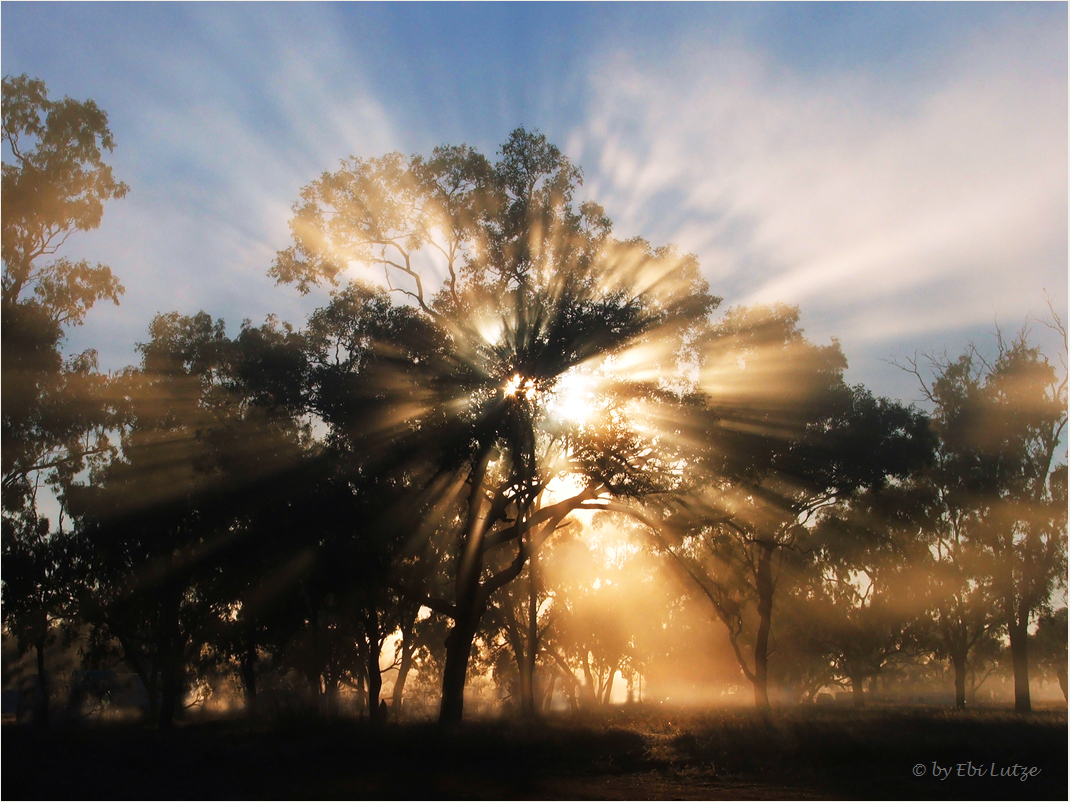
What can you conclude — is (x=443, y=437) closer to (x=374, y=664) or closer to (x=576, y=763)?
(x=576, y=763)

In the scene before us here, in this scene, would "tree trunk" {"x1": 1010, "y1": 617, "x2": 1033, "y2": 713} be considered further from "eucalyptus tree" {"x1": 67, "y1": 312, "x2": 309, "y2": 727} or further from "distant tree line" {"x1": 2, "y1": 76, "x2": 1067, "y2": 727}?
"eucalyptus tree" {"x1": 67, "y1": 312, "x2": 309, "y2": 727}

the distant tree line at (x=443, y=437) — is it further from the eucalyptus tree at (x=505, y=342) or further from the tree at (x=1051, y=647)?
the tree at (x=1051, y=647)

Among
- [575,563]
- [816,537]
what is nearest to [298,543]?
[816,537]

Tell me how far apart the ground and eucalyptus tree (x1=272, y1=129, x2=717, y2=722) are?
3932mm

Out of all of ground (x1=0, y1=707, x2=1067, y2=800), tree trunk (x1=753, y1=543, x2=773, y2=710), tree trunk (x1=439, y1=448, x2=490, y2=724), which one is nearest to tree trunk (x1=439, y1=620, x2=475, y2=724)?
tree trunk (x1=439, y1=448, x2=490, y2=724)

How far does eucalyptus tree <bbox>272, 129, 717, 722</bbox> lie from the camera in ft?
64.3

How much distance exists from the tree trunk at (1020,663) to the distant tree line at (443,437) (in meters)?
0.28

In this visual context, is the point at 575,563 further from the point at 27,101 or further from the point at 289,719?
the point at 27,101

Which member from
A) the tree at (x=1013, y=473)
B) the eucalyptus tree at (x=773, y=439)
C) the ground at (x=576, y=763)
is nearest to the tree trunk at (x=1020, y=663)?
the tree at (x=1013, y=473)

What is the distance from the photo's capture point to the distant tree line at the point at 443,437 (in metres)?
19.8

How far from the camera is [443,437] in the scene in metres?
19.0

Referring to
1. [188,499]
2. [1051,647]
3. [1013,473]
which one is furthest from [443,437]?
[1051,647]

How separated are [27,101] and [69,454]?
1313 centimetres

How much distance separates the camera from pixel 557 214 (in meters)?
24.6
